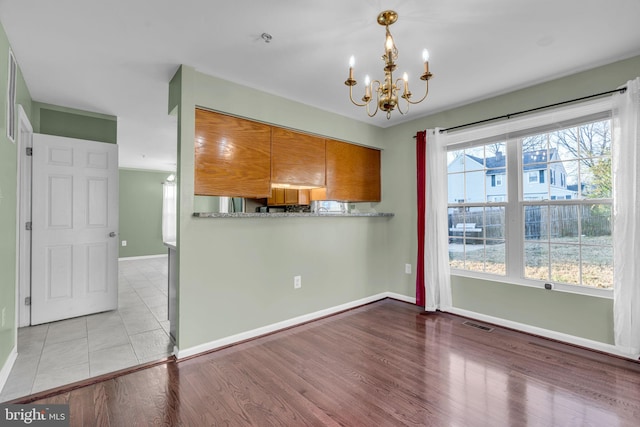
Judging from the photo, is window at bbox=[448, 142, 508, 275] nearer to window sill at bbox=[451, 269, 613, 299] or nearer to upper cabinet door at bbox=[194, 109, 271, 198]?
window sill at bbox=[451, 269, 613, 299]

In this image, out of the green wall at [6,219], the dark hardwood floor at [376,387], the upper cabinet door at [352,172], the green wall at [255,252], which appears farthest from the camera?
the upper cabinet door at [352,172]

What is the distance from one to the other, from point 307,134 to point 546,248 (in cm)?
274

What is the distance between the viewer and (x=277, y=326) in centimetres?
311

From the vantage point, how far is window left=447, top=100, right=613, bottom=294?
2.67 m

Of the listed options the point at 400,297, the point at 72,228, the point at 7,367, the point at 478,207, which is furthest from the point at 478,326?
the point at 72,228

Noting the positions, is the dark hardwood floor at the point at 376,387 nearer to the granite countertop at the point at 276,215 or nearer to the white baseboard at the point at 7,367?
the white baseboard at the point at 7,367

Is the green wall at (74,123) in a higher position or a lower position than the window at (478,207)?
higher

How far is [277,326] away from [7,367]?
2.06 meters

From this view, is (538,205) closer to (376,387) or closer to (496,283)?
(496,283)

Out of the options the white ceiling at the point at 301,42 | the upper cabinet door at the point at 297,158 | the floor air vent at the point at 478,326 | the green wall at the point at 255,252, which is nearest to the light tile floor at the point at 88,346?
the green wall at the point at 255,252

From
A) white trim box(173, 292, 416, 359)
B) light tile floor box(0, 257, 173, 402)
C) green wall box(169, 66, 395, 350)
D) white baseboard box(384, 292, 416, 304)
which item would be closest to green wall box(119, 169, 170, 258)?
light tile floor box(0, 257, 173, 402)

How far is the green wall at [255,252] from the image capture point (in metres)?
2.54

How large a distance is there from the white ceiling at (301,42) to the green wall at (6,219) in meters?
0.35

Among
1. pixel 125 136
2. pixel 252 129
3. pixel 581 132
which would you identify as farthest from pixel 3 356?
pixel 581 132
